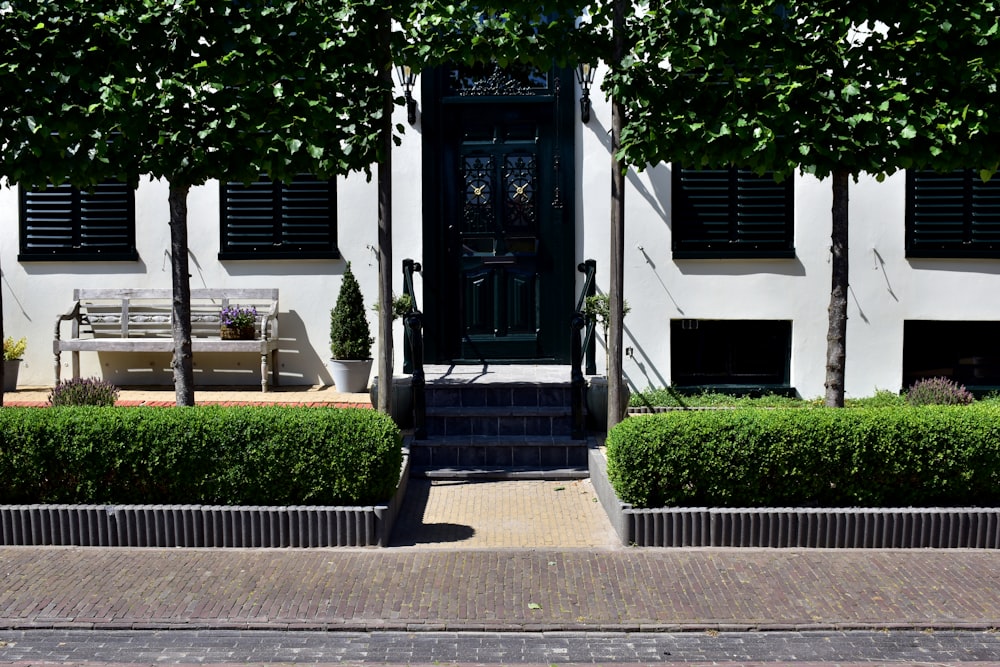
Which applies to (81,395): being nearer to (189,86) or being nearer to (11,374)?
(11,374)

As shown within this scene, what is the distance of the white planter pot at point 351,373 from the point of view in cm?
1010

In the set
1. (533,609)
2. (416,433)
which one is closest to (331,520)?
(533,609)

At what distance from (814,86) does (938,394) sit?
13.5 feet

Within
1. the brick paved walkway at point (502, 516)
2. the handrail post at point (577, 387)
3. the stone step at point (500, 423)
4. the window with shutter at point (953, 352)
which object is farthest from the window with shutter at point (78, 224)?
the window with shutter at point (953, 352)

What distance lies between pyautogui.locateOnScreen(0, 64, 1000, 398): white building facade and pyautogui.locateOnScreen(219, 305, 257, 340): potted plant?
0.45m

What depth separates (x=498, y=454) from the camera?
8281mm

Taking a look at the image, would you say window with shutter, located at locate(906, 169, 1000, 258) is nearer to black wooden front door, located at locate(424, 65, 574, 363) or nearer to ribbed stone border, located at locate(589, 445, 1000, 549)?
black wooden front door, located at locate(424, 65, 574, 363)

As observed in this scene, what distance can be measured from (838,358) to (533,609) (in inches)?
156

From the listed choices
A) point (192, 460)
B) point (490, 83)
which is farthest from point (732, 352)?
point (192, 460)

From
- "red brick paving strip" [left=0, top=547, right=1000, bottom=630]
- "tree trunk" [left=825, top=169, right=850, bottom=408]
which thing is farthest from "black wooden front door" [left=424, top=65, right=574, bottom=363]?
"red brick paving strip" [left=0, top=547, right=1000, bottom=630]

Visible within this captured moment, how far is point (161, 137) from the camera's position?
22.9 ft

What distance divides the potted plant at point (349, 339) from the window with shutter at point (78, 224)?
2807 millimetres

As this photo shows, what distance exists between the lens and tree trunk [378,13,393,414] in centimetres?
740

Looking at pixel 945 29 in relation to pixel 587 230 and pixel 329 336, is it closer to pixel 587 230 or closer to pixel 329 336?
pixel 587 230
